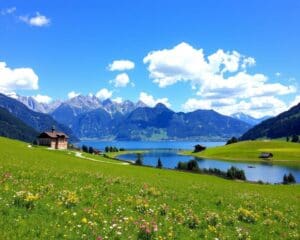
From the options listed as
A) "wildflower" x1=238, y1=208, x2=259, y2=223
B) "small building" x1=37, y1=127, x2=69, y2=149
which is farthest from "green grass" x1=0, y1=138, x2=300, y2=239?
"small building" x1=37, y1=127, x2=69, y2=149

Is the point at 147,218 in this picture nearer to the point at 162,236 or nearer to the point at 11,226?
the point at 162,236

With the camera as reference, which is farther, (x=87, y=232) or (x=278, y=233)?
(x=278, y=233)

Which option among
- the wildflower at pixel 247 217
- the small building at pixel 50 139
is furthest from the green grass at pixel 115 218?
the small building at pixel 50 139

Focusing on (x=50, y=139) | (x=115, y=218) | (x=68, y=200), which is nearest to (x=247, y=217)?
(x=115, y=218)

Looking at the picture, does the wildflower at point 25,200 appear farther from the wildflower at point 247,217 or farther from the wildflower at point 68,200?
the wildflower at point 247,217

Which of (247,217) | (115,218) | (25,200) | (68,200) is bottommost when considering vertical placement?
(247,217)

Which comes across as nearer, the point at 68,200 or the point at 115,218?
the point at 115,218

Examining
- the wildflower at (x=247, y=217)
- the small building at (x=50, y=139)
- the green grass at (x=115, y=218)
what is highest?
the small building at (x=50, y=139)

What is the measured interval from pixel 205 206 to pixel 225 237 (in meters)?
7.34

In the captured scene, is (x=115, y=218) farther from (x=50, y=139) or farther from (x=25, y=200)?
(x=50, y=139)

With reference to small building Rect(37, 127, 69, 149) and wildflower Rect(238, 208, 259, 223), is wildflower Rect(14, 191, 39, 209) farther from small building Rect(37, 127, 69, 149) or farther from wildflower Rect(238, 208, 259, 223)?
small building Rect(37, 127, 69, 149)

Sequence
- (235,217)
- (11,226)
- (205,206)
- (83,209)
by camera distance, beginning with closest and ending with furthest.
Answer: (11,226) < (83,209) < (235,217) < (205,206)

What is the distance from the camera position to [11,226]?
12.7 meters

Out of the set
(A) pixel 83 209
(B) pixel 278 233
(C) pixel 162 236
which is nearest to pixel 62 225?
(A) pixel 83 209
